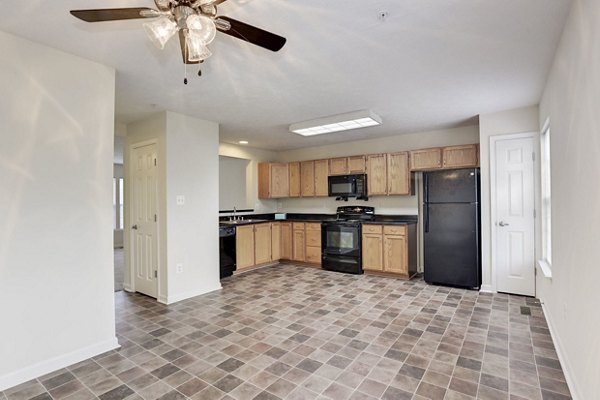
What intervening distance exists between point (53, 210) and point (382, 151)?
4.80m

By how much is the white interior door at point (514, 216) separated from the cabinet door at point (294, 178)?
352cm

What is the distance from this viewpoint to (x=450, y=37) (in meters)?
2.23

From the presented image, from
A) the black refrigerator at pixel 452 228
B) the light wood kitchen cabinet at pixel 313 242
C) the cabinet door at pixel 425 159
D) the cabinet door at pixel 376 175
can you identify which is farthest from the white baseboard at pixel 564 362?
the light wood kitchen cabinet at pixel 313 242

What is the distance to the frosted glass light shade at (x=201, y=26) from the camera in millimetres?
1463

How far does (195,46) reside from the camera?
5.26 feet

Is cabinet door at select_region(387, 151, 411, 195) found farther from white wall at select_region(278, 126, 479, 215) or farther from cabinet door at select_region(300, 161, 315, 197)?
cabinet door at select_region(300, 161, 315, 197)

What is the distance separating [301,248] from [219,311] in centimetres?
270

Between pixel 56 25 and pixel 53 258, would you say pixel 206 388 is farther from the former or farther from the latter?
pixel 56 25

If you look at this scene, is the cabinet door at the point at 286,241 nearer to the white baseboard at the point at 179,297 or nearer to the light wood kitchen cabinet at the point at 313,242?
the light wood kitchen cabinet at the point at 313,242

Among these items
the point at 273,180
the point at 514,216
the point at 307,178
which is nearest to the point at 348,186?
the point at 307,178

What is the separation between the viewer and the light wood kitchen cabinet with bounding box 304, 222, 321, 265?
5859 mm

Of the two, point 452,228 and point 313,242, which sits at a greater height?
point 452,228

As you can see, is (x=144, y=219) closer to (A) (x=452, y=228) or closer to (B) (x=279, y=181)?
(B) (x=279, y=181)

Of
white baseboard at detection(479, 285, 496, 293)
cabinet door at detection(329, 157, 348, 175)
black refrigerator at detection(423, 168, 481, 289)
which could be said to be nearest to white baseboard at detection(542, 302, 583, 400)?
white baseboard at detection(479, 285, 496, 293)
